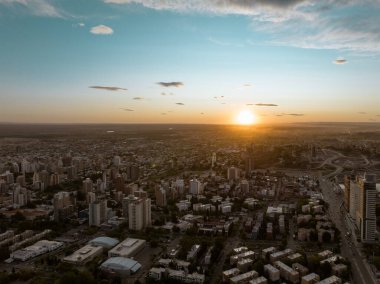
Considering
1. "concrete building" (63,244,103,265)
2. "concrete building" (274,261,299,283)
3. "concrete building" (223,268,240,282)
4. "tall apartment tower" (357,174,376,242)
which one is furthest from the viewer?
"tall apartment tower" (357,174,376,242)

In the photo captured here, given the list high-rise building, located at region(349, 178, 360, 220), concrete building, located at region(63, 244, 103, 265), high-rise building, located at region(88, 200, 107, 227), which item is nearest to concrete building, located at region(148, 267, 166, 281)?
concrete building, located at region(63, 244, 103, 265)

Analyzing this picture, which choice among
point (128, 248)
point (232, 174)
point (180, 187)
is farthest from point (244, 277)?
point (232, 174)

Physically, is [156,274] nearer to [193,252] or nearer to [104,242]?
[193,252]

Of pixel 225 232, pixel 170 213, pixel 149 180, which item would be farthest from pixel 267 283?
pixel 149 180

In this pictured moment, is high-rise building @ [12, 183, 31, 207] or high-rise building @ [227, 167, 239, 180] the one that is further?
high-rise building @ [227, 167, 239, 180]

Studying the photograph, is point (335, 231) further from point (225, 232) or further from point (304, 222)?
point (225, 232)

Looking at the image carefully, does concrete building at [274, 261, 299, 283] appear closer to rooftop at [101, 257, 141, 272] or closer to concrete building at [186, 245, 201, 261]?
concrete building at [186, 245, 201, 261]

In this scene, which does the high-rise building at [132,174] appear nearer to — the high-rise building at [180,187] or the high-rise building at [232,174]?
the high-rise building at [180,187]

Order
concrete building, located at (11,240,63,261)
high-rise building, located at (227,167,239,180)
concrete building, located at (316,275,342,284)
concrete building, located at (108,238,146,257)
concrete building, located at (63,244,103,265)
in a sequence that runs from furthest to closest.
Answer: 1. high-rise building, located at (227,167,239,180)
2. concrete building, located at (11,240,63,261)
3. concrete building, located at (108,238,146,257)
4. concrete building, located at (63,244,103,265)
5. concrete building, located at (316,275,342,284)
